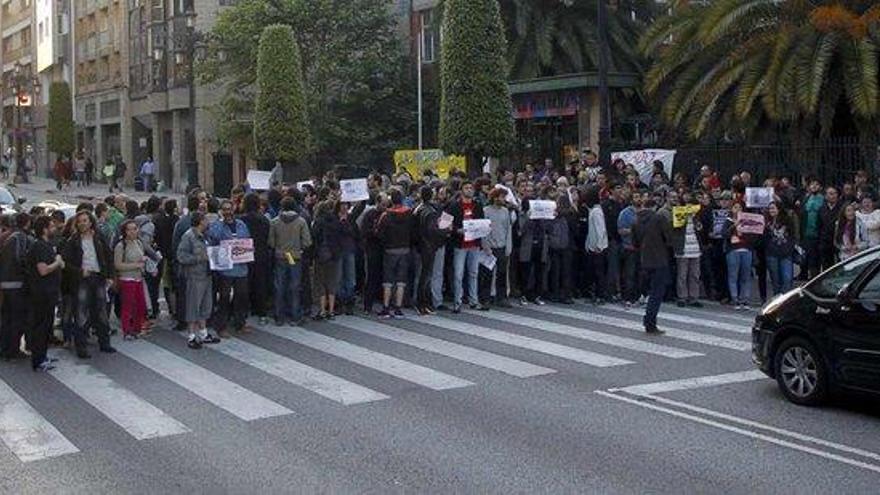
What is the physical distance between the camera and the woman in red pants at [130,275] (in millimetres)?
→ 14258

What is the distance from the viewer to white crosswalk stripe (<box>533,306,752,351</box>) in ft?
44.4

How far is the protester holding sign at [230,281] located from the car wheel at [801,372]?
268 inches

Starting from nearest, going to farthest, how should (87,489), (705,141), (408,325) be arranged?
(87,489)
(408,325)
(705,141)

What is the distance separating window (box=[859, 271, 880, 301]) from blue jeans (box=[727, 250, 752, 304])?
746cm

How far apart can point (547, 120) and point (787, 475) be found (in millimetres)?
28292

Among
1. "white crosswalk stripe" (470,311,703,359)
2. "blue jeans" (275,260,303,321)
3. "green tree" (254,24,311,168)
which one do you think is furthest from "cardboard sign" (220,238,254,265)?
"green tree" (254,24,311,168)

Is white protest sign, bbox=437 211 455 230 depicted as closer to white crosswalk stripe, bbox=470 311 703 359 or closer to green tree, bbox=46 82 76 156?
white crosswalk stripe, bbox=470 311 703 359

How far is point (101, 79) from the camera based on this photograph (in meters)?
61.1

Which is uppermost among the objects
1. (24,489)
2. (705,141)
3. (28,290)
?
(705,141)

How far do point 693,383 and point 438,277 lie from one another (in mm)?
6128

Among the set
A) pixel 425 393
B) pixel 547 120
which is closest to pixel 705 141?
pixel 547 120

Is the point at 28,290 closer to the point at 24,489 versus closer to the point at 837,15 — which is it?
the point at 24,489

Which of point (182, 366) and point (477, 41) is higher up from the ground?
point (477, 41)

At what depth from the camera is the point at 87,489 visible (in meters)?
7.83
